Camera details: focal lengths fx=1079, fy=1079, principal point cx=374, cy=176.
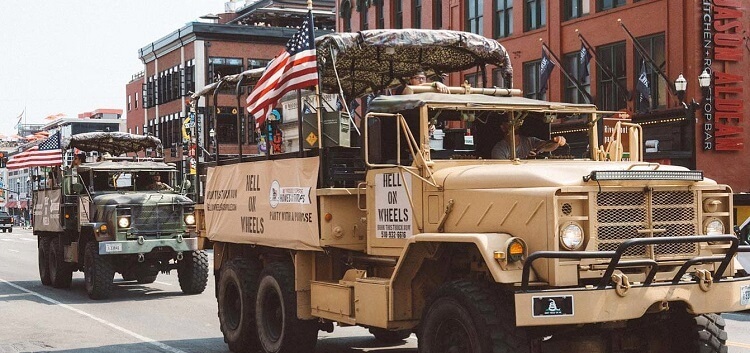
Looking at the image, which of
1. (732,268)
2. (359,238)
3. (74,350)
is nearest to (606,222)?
(732,268)

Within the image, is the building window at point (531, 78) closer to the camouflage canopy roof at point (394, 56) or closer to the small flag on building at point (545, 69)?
the small flag on building at point (545, 69)

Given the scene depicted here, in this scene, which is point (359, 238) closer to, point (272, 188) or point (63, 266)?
point (272, 188)

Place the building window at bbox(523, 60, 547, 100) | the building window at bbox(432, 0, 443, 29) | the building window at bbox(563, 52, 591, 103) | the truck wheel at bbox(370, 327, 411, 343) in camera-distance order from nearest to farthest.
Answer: the truck wheel at bbox(370, 327, 411, 343), the building window at bbox(563, 52, 591, 103), the building window at bbox(523, 60, 547, 100), the building window at bbox(432, 0, 443, 29)

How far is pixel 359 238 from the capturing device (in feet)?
35.2

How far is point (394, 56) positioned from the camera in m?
12.6

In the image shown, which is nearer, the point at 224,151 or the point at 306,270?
the point at 306,270

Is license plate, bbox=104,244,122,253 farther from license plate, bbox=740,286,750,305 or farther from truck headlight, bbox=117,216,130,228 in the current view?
license plate, bbox=740,286,750,305

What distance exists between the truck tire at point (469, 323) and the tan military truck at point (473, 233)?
1 centimetres

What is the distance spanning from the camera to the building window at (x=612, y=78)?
34.4 metres

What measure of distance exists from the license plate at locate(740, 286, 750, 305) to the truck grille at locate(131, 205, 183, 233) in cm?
1446

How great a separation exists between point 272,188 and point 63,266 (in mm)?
12623

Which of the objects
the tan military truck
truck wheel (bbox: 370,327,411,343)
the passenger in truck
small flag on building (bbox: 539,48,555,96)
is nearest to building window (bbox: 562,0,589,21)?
small flag on building (bbox: 539,48,555,96)

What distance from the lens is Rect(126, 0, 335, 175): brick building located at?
228 feet

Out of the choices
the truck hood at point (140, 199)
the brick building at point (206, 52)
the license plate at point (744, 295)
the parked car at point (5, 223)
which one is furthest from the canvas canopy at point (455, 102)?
the parked car at point (5, 223)
